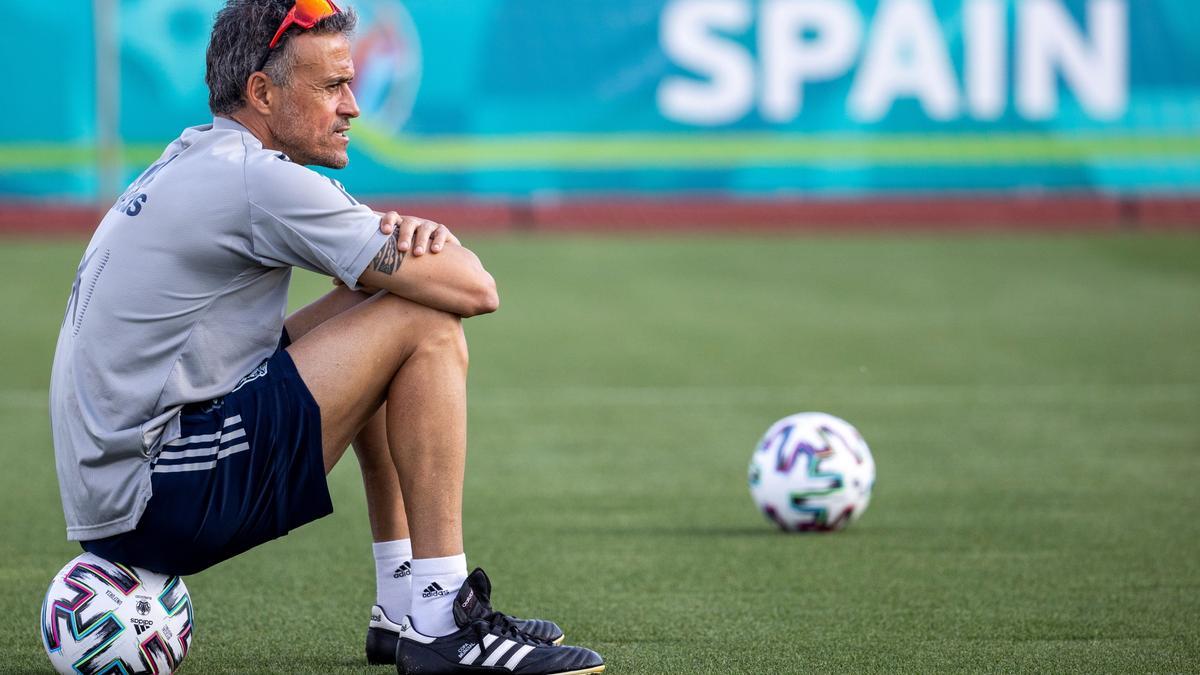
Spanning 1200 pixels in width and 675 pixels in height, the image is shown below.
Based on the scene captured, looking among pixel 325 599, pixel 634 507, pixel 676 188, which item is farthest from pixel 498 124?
pixel 325 599

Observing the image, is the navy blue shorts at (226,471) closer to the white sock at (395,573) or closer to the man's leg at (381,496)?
the man's leg at (381,496)

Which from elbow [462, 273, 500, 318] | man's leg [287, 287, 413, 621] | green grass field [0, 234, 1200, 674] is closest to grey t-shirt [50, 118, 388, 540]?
elbow [462, 273, 500, 318]

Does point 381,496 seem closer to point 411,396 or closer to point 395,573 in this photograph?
point 395,573

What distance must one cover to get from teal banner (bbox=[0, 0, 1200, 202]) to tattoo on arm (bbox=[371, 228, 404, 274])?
42.5 ft

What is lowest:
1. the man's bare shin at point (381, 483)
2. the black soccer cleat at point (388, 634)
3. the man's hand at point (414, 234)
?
the black soccer cleat at point (388, 634)

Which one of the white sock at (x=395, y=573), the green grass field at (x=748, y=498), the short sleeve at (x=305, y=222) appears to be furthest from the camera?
the green grass field at (x=748, y=498)

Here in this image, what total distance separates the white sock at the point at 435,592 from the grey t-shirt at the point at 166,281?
620 millimetres

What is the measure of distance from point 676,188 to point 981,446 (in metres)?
9.90

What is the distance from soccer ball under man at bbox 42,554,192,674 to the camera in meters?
3.66

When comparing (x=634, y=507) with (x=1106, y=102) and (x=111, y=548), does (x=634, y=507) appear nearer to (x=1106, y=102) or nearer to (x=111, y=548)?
(x=111, y=548)

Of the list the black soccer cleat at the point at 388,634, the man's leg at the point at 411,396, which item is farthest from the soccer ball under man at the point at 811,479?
the man's leg at the point at 411,396

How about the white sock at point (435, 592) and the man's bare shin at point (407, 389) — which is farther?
the white sock at point (435, 592)

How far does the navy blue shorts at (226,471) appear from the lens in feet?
12.2

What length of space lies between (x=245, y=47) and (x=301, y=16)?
5.6 inches
